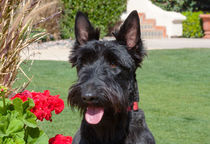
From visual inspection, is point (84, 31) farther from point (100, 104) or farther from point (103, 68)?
point (100, 104)

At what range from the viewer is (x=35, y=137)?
3730mm

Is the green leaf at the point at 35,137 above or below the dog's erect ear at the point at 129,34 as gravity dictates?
below

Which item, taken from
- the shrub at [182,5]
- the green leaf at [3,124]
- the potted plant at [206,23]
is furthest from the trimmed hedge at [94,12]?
the green leaf at [3,124]

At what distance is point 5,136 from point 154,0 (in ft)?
76.9

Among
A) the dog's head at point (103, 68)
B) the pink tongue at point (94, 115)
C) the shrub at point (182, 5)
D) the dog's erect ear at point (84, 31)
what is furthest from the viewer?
the shrub at point (182, 5)

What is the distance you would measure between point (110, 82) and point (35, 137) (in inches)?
35.4

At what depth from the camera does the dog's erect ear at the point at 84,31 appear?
13.3ft

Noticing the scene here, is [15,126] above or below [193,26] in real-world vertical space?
below

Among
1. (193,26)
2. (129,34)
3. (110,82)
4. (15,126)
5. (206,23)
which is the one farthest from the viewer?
(193,26)

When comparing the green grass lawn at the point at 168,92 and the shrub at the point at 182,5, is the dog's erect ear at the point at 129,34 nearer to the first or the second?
the green grass lawn at the point at 168,92

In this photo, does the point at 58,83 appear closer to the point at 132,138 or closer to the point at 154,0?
the point at 132,138

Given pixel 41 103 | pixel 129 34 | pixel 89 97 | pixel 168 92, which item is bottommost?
pixel 168 92

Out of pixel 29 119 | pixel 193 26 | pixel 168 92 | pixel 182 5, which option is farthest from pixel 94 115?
pixel 182 5

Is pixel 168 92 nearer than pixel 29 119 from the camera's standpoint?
No
